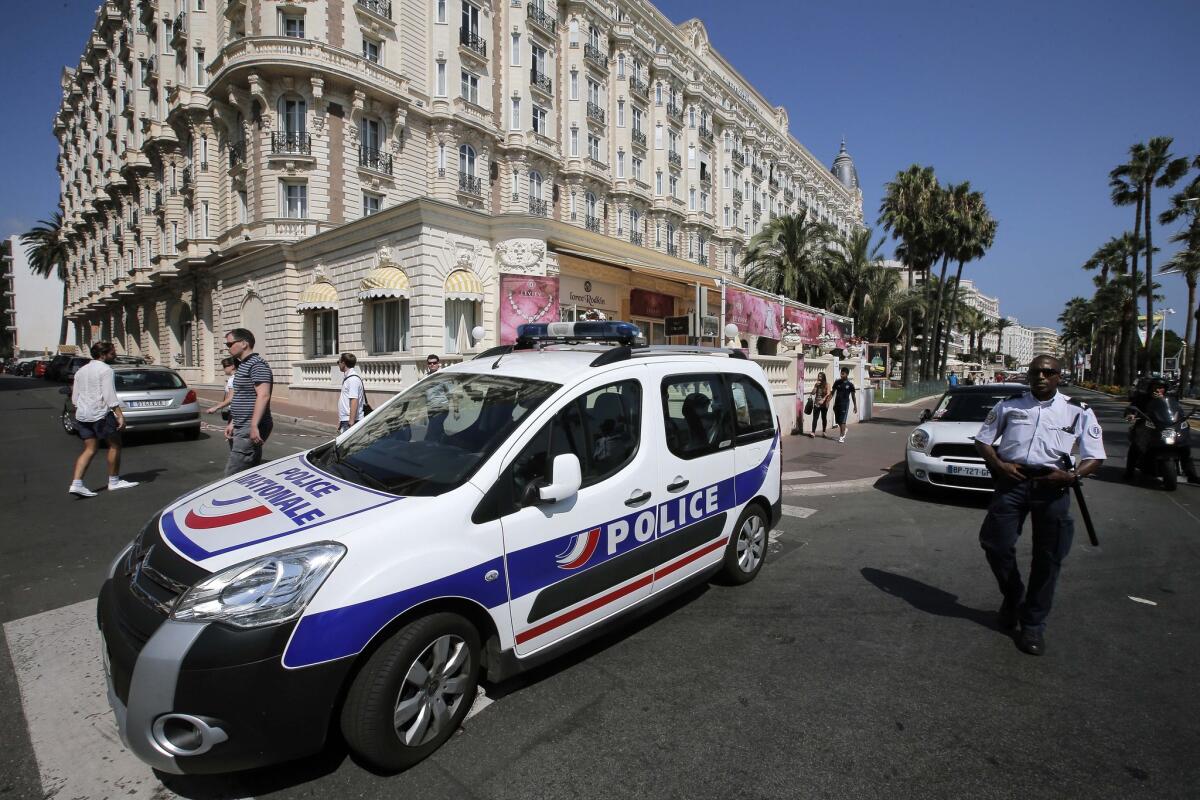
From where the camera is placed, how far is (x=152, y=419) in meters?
10.6

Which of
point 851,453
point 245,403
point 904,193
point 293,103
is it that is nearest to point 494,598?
point 245,403

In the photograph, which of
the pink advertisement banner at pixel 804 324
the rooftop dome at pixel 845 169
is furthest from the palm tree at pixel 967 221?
the rooftop dome at pixel 845 169

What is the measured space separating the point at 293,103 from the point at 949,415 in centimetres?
2631

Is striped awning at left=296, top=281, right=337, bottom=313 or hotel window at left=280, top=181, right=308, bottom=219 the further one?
hotel window at left=280, top=181, right=308, bottom=219

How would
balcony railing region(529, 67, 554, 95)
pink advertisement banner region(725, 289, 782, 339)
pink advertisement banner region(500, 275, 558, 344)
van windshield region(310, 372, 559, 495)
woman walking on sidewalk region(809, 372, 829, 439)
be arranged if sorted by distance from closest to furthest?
1. van windshield region(310, 372, 559, 495)
2. woman walking on sidewalk region(809, 372, 829, 439)
3. pink advertisement banner region(725, 289, 782, 339)
4. pink advertisement banner region(500, 275, 558, 344)
5. balcony railing region(529, 67, 554, 95)

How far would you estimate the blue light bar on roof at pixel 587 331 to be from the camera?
13.0ft

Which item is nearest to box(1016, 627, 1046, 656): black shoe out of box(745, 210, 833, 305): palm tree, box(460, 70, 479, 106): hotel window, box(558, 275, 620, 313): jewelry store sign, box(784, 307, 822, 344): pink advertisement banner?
box(784, 307, 822, 344): pink advertisement banner

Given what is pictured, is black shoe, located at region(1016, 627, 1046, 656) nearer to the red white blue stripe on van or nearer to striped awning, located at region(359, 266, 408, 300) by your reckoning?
the red white blue stripe on van

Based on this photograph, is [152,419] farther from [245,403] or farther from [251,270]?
[251,270]

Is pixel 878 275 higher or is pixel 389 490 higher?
pixel 878 275

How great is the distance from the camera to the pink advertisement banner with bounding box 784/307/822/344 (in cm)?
1927

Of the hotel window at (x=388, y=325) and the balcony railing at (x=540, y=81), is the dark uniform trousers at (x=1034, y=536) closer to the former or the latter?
the hotel window at (x=388, y=325)

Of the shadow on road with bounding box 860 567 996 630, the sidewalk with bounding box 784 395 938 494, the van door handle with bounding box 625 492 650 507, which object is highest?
the van door handle with bounding box 625 492 650 507

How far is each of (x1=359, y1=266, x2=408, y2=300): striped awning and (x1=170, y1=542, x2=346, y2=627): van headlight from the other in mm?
17218
